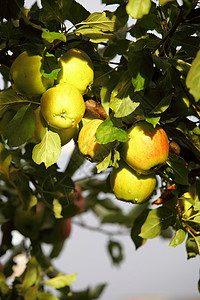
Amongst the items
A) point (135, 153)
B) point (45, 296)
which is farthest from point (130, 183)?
point (45, 296)

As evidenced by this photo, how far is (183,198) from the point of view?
0.77m

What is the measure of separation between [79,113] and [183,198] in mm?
251

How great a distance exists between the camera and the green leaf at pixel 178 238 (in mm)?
763

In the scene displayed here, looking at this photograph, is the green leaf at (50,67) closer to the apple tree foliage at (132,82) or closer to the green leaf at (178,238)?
the apple tree foliage at (132,82)

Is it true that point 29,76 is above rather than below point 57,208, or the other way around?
above

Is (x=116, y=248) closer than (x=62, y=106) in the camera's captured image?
No

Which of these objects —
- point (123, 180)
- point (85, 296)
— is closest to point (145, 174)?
point (123, 180)

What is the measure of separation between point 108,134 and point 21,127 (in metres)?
0.17

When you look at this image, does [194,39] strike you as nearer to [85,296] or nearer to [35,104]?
[35,104]

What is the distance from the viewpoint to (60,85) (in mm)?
706

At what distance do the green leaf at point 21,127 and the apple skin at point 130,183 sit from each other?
169 millimetres

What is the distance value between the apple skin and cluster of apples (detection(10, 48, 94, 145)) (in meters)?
0.12

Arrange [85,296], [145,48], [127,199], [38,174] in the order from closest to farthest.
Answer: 1. [145,48]
2. [127,199]
3. [38,174]
4. [85,296]

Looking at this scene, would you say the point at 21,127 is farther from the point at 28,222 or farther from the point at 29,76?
the point at 28,222
